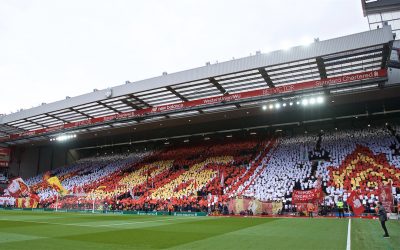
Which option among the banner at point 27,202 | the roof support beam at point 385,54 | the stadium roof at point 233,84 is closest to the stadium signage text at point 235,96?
the stadium roof at point 233,84

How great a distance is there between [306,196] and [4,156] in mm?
53346

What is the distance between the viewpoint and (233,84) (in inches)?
1193

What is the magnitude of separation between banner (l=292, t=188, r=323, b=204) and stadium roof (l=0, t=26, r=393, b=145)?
830 centimetres

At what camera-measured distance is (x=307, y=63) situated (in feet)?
84.7

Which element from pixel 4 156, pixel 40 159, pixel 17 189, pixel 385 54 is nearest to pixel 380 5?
pixel 385 54

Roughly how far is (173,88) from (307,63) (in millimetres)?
12320

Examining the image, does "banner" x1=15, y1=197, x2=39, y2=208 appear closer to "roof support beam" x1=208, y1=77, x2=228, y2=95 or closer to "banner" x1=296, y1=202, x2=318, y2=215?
"roof support beam" x1=208, y1=77, x2=228, y2=95

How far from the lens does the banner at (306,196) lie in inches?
1011

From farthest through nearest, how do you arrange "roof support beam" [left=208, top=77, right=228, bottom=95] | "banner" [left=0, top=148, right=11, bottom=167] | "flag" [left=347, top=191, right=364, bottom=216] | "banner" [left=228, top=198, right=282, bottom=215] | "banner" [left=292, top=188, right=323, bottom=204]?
1. "banner" [left=0, top=148, right=11, bottom=167]
2. "roof support beam" [left=208, top=77, right=228, bottom=95]
3. "banner" [left=228, top=198, right=282, bottom=215]
4. "banner" [left=292, top=188, right=323, bottom=204]
5. "flag" [left=347, top=191, right=364, bottom=216]

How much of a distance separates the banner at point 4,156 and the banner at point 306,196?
51970mm

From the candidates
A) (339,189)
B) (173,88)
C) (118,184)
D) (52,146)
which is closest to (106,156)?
(52,146)

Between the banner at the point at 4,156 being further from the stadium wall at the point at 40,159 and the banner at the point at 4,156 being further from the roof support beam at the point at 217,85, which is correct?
the roof support beam at the point at 217,85

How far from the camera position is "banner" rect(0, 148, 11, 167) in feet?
189

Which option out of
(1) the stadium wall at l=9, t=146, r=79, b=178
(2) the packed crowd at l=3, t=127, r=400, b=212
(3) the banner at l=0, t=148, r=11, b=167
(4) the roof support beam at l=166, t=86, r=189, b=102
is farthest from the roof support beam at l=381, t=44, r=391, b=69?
(3) the banner at l=0, t=148, r=11, b=167
